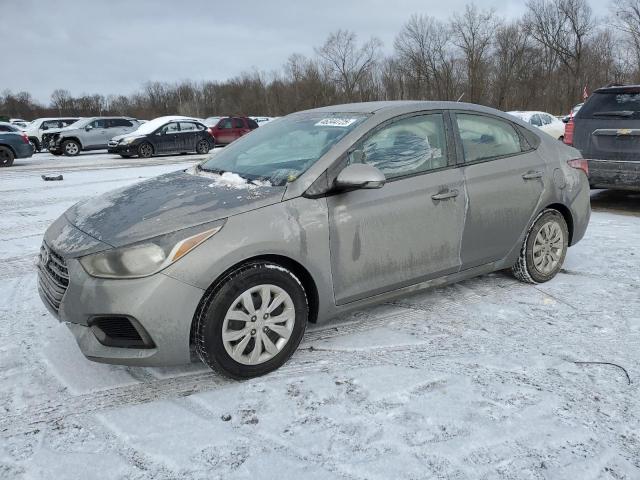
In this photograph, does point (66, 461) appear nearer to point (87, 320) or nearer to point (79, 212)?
point (87, 320)

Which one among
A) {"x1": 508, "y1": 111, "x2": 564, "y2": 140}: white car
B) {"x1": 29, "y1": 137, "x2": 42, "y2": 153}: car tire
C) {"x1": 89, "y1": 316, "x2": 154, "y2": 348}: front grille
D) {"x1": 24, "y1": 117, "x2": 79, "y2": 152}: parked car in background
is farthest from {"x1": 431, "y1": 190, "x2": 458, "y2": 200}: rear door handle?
{"x1": 29, "y1": 137, "x2": 42, "y2": 153}: car tire

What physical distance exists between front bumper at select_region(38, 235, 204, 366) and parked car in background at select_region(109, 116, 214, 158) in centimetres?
1728

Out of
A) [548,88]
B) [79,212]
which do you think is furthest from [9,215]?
[548,88]

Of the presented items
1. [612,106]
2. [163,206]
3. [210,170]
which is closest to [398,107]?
[210,170]

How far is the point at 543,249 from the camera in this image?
451 cm

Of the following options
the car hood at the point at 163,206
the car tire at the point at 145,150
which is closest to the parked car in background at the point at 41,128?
the car tire at the point at 145,150

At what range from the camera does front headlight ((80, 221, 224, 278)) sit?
2740 millimetres

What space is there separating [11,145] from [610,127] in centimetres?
1684

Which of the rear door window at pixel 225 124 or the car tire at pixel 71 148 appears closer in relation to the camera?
the car tire at pixel 71 148

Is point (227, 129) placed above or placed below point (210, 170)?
above

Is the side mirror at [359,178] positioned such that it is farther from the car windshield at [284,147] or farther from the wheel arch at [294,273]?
the wheel arch at [294,273]

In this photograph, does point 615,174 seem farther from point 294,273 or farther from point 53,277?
point 53,277

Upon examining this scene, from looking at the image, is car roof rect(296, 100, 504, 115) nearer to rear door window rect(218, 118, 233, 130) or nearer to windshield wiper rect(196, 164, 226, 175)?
windshield wiper rect(196, 164, 226, 175)

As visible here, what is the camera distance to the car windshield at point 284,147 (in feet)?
11.3
